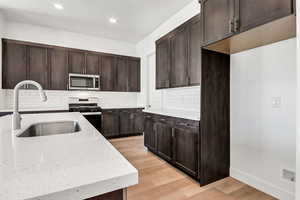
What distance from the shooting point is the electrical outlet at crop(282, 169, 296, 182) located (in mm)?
1616

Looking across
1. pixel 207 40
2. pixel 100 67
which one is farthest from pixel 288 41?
pixel 100 67

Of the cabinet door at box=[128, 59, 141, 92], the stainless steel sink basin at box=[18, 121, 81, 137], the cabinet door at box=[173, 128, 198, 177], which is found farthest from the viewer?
the cabinet door at box=[128, 59, 141, 92]

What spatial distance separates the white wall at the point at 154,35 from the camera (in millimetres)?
2852

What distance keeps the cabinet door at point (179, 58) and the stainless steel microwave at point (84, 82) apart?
7.73 ft

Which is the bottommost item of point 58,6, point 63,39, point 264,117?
point 264,117

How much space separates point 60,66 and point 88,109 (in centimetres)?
129

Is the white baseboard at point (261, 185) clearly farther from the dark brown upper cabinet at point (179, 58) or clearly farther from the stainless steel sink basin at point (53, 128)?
the stainless steel sink basin at point (53, 128)

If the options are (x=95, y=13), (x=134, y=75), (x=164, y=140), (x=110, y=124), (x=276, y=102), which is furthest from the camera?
(x=134, y=75)

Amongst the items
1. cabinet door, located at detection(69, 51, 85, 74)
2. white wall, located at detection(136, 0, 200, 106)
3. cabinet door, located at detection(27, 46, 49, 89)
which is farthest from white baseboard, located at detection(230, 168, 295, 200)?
cabinet door, located at detection(27, 46, 49, 89)

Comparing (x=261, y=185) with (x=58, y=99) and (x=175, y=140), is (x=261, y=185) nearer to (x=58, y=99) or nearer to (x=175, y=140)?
(x=175, y=140)

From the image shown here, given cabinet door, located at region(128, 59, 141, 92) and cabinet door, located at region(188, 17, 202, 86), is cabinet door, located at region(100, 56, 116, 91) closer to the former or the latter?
Result: cabinet door, located at region(128, 59, 141, 92)

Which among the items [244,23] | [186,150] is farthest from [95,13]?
[186,150]

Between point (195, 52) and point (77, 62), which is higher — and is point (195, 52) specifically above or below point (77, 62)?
below

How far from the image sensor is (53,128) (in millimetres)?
1656
